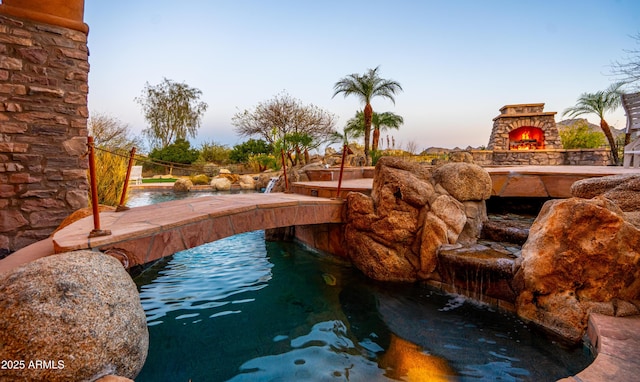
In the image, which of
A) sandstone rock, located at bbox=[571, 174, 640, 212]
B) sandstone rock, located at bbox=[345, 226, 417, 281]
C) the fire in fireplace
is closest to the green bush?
the fire in fireplace

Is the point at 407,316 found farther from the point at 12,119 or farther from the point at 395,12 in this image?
the point at 395,12

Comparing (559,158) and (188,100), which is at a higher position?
(188,100)

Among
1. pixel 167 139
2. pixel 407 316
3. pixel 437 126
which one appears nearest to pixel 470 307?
pixel 407 316

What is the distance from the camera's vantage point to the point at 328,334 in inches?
119

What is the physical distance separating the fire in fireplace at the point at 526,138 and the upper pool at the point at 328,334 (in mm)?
18042

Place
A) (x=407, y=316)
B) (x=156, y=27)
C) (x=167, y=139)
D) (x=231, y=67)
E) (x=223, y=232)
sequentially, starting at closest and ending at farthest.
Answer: (x=407, y=316) → (x=223, y=232) → (x=156, y=27) → (x=231, y=67) → (x=167, y=139)

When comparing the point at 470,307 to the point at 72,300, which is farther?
the point at 470,307

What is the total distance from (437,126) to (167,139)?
2701 cm

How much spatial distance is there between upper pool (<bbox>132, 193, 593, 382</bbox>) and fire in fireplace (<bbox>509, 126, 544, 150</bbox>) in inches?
710

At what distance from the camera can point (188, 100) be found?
3259cm

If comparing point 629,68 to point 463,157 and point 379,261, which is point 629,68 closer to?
point 463,157

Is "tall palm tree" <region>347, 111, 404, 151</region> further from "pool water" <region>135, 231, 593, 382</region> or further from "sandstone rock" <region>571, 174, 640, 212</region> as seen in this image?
"pool water" <region>135, 231, 593, 382</region>

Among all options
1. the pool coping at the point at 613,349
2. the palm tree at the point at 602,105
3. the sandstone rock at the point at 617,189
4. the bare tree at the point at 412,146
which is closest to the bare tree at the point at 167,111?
the bare tree at the point at 412,146

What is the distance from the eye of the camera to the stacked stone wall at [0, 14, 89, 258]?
4082mm
